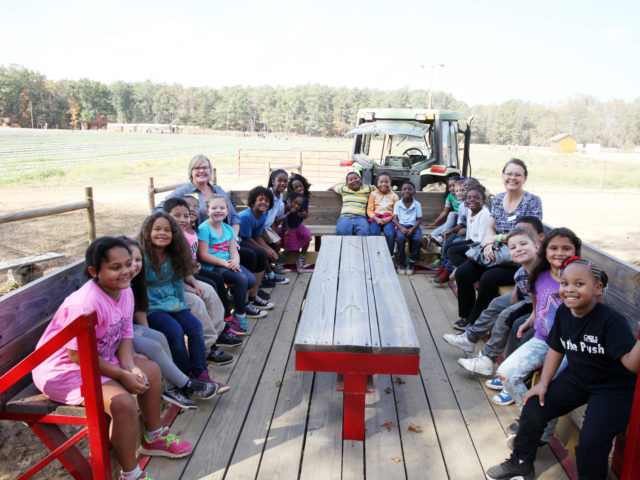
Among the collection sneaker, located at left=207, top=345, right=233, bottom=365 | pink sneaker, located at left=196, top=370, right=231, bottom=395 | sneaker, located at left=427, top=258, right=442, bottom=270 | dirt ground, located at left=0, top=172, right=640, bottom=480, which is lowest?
dirt ground, located at left=0, top=172, right=640, bottom=480

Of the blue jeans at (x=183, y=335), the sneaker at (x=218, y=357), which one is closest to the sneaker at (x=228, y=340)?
the sneaker at (x=218, y=357)

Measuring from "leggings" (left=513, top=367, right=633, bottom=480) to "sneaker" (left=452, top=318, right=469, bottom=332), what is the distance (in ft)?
6.23

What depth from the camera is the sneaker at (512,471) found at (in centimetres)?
223

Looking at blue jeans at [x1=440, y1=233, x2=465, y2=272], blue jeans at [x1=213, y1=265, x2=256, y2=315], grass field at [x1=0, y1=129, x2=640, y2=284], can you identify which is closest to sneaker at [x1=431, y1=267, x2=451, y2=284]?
blue jeans at [x1=440, y1=233, x2=465, y2=272]

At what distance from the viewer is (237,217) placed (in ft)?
15.4

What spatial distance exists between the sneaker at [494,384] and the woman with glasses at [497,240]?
2.59 ft

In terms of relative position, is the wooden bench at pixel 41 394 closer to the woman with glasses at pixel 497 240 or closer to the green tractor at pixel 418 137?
the woman with glasses at pixel 497 240

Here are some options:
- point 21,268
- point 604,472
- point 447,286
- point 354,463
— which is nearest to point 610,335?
point 604,472

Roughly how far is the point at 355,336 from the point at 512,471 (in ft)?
3.20

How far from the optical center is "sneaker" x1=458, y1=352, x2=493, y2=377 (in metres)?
3.29

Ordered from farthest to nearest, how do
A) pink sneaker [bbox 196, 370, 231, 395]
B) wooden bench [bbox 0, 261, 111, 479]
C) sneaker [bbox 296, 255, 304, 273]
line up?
sneaker [bbox 296, 255, 304, 273], pink sneaker [bbox 196, 370, 231, 395], wooden bench [bbox 0, 261, 111, 479]

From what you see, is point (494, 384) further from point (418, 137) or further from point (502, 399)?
point (418, 137)

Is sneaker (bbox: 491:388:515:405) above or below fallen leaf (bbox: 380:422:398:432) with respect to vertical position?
above

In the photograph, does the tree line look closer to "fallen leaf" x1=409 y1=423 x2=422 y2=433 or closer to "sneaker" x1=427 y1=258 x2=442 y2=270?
"sneaker" x1=427 y1=258 x2=442 y2=270
